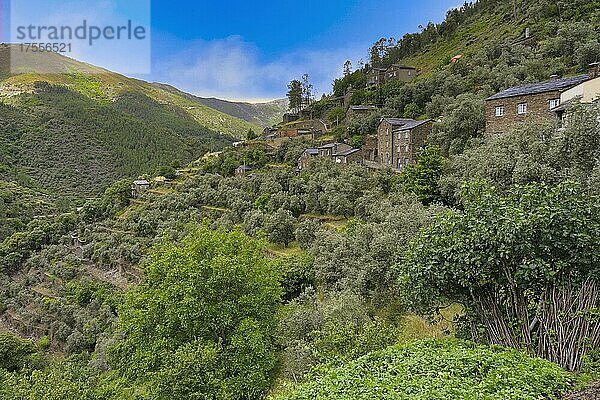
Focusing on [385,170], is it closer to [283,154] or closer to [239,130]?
[283,154]

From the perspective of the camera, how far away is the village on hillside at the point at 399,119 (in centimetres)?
2039

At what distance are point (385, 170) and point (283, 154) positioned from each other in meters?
23.3

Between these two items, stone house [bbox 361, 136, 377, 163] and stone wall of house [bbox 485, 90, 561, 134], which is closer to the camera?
stone wall of house [bbox 485, 90, 561, 134]

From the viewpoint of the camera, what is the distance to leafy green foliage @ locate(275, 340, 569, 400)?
652 cm

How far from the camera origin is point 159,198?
51.7 m

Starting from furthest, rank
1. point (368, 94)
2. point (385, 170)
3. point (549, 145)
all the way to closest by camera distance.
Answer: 1. point (368, 94)
2. point (385, 170)
3. point (549, 145)

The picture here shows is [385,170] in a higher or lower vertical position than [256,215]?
higher

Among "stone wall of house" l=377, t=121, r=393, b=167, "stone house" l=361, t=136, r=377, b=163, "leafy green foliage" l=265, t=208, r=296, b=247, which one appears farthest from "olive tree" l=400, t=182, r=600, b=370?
"stone house" l=361, t=136, r=377, b=163

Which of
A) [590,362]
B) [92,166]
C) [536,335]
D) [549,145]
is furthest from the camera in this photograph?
[92,166]

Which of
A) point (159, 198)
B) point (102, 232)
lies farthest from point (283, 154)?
point (102, 232)

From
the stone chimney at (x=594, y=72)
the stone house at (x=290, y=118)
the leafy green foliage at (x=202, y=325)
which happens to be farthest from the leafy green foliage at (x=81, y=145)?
the stone chimney at (x=594, y=72)

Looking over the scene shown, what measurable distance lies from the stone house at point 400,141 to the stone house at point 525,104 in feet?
25.7

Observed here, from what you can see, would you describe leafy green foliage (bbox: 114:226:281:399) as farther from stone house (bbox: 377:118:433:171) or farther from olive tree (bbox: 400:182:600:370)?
stone house (bbox: 377:118:433:171)

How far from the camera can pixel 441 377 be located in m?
7.09
